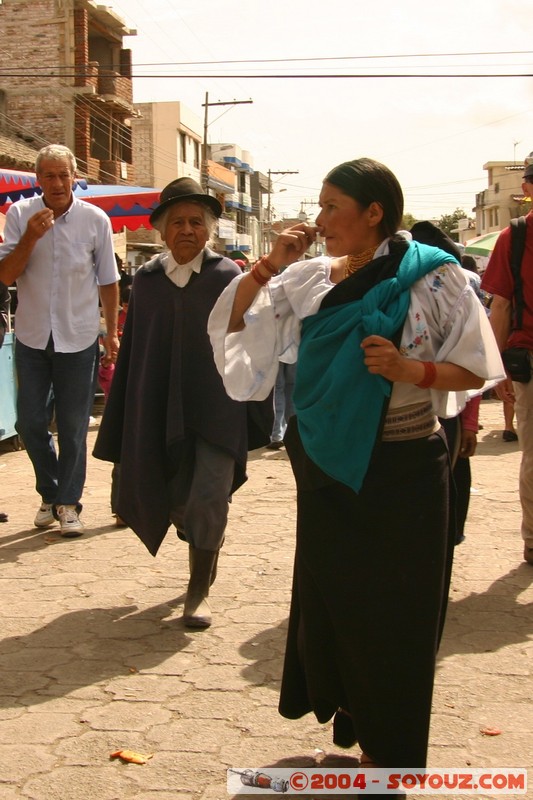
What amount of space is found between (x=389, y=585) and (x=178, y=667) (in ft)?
5.10

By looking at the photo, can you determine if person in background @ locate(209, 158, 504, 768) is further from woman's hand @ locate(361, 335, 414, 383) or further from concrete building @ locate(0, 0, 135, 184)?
concrete building @ locate(0, 0, 135, 184)

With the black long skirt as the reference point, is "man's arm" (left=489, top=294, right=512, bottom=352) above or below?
above

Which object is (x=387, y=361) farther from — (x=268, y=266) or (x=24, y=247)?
(x=24, y=247)

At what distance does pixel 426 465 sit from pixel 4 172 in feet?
30.9

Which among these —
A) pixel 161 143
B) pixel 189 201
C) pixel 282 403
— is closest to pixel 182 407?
pixel 189 201

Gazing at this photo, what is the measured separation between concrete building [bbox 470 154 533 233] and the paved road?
87.7 m

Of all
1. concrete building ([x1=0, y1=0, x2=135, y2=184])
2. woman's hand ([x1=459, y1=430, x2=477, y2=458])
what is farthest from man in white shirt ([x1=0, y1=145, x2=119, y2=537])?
concrete building ([x1=0, y1=0, x2=135, y2=184])

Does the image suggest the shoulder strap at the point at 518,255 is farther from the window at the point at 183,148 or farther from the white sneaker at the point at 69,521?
the window at the point at 183,148

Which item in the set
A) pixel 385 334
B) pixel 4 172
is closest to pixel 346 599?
pixel 385 334

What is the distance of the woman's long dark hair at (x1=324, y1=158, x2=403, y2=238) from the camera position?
115 inches

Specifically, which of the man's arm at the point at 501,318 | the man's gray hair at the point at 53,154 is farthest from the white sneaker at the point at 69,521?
the man's arm at the point at 501,318

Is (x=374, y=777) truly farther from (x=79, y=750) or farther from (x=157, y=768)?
(x=79, y=750)

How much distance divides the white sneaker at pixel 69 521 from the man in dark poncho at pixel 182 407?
1613 millimetres

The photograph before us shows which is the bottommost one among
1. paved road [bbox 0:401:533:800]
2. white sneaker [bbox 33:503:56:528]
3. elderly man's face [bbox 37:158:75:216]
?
paved road [bbox 0:401:533:800]
